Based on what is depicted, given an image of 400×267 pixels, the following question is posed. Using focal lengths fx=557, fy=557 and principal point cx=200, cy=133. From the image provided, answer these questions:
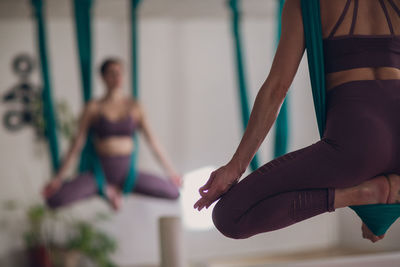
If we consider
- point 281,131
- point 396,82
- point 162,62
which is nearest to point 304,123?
point 162,62

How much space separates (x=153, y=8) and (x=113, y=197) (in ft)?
8.04

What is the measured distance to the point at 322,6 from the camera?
155 centimetres

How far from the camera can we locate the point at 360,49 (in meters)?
1.52

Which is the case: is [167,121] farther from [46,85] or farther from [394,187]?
[394,187]

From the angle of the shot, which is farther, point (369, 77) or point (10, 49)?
point (10, 49)

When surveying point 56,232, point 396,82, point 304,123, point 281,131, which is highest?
point 396,82

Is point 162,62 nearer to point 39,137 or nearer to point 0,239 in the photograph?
point 39,137

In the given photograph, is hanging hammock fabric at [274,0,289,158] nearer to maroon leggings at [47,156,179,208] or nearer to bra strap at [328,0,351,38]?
maroon leggings at [47,156,179,208]

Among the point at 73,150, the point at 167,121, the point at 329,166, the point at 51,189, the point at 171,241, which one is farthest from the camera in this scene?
the point at 167,121

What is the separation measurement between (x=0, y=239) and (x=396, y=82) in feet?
15.6

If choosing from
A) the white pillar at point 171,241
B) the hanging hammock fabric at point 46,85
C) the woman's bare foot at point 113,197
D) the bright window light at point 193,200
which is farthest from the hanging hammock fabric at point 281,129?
the bright window light at point 193,200

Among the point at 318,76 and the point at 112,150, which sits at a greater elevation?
the point at 318,76

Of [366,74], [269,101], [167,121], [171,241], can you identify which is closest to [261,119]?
[269,101]

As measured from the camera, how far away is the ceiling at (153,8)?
5.09 meters
